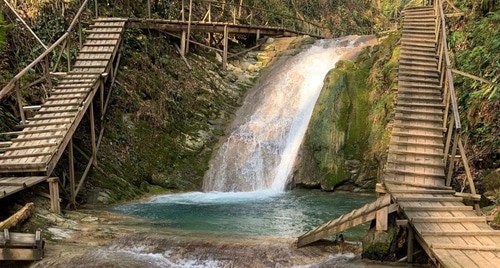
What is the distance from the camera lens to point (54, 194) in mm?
9758

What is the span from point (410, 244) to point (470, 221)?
1.08m

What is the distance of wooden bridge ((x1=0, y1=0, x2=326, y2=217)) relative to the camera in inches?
390

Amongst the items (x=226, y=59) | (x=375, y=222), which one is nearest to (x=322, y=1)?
(x=226, y=59)

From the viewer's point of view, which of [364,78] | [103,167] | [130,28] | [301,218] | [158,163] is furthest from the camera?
[130,28]

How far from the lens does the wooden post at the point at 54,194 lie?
31.7ft

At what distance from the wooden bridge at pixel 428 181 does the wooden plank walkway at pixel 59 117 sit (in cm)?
573

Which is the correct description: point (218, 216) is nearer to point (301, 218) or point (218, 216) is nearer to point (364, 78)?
point (301, 218)

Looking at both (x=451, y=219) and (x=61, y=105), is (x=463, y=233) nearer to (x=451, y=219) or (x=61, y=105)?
(x=451, y=219)

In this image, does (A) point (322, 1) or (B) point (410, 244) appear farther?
(A) point (322, 1)

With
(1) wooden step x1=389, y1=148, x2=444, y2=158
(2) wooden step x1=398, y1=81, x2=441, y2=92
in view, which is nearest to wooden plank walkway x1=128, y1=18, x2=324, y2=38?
(2) wooden step x1=398, y1=81, x2=441, y2=92

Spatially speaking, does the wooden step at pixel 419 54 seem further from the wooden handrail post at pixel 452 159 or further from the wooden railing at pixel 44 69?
the wooden railing at pixel 44 69

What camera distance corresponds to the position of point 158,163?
49.5 feet

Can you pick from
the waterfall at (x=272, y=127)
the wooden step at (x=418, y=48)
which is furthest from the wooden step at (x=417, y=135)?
the waterfall at (x=272, y=127)

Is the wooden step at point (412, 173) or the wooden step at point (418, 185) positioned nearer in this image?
the wooden step at point (418, 185)
